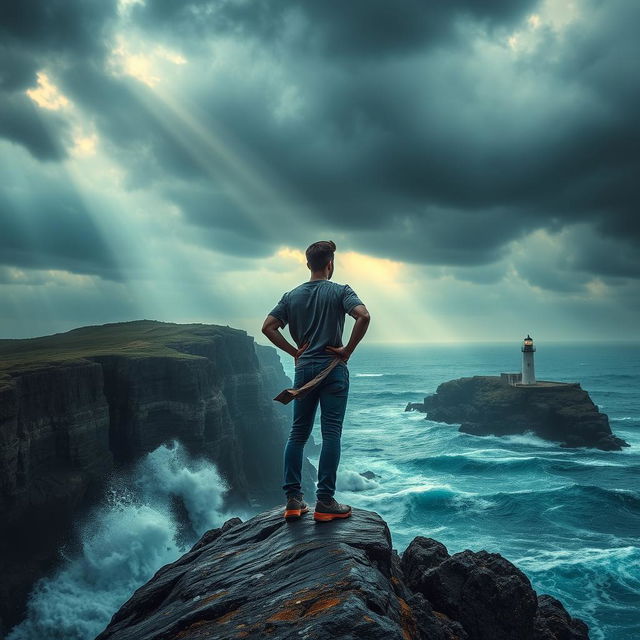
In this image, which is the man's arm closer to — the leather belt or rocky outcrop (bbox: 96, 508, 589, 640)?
the leather belt

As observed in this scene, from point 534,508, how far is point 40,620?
34.0 m

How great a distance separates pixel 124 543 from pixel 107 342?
88.0 ft

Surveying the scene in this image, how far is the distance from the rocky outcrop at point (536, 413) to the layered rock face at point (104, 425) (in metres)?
27.9

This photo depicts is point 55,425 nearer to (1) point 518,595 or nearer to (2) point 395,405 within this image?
(1) point 518,595

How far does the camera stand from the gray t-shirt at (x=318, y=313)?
6.86m

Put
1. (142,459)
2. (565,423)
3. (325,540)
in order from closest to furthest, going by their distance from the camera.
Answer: (325,540) → (142,459) → (565,423)

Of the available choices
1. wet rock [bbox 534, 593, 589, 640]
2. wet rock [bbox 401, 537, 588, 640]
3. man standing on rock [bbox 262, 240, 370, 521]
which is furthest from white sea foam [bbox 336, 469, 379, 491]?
man standing on rock [bbox 262, 240, 370, 521]

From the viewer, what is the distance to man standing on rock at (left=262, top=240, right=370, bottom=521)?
674cm

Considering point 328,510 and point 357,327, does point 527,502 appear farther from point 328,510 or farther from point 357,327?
point 357,327

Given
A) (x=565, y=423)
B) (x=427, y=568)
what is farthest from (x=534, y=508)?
(x=427, y=568)

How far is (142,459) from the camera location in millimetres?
35031

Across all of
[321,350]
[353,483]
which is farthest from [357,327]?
[353,483]

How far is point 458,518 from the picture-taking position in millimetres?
37438

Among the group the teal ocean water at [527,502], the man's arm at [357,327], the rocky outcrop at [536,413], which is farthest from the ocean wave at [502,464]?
the man's arm at [357,327]
